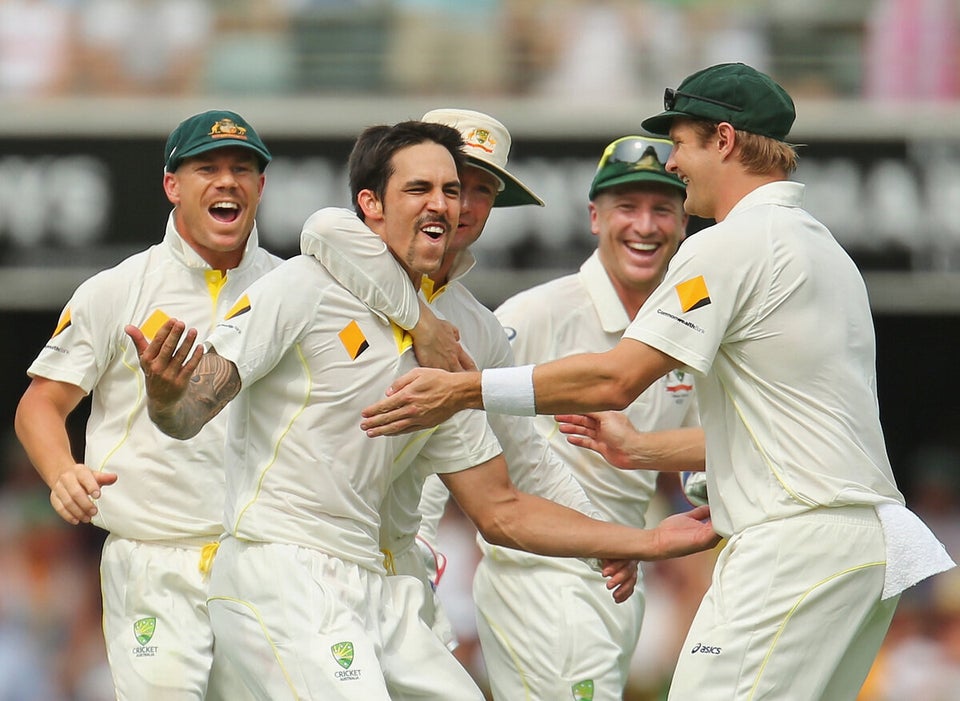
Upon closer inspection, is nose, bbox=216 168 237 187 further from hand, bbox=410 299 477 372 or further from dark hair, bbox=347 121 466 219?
hand, bbox=410 299 477 372

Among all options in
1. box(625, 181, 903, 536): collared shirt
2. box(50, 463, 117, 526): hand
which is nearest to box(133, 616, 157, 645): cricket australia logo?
box(50, 463, 117, 526): hand

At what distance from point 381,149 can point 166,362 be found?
1082mm

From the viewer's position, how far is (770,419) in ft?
15.7

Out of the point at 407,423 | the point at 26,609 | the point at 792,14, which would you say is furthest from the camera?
the point at 792,14

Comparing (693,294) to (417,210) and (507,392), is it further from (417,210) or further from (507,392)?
(417,210)

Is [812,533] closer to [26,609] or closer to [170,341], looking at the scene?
[170,341]

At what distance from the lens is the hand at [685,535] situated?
210 inches

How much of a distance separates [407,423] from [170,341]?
71cm

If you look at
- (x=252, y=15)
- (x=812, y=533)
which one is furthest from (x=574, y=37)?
→ (x=812, y=533)

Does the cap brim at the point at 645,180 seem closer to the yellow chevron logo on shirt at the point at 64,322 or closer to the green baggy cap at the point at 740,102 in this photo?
the green baggy cap at the point at 740,102

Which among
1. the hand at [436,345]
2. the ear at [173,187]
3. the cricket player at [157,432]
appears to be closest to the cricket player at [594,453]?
the hand at [436,345]

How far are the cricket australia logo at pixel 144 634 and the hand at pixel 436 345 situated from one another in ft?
4.62

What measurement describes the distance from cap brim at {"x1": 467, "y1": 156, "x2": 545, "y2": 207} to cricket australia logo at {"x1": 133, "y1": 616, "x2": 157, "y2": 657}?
1.89 metres

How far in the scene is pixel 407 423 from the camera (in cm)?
484
